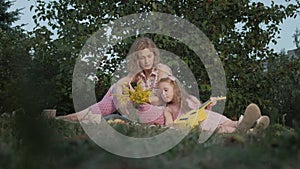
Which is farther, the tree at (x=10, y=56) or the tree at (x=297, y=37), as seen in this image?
the tree at (x=297, y=37)

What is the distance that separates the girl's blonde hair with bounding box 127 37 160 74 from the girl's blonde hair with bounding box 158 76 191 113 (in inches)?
10.7

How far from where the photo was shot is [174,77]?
4652 millimetres

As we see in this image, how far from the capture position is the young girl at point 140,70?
446 cm

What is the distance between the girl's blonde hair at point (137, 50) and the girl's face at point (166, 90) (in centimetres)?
33

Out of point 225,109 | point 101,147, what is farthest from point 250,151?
point 225,109

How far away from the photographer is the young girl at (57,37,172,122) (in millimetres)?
4457

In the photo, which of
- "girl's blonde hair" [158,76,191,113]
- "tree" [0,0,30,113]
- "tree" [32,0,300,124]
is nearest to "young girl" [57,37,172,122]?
"girl's blonde hair" [158,76,191,113]

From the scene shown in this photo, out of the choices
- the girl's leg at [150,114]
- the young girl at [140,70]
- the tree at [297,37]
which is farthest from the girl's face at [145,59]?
the tree at [297,37]

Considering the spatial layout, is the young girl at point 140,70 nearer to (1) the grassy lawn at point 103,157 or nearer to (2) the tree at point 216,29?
(2) the tree at point 216,29

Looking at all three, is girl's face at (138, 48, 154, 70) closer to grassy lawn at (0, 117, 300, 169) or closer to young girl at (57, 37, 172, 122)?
young girl at (57, 37, 172, 122)

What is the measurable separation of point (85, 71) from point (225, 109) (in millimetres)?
1595

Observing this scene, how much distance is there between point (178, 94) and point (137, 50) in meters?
0.68

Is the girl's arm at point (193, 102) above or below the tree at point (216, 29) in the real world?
below

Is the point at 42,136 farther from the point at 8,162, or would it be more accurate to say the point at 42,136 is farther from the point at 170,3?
the point at 170,3
